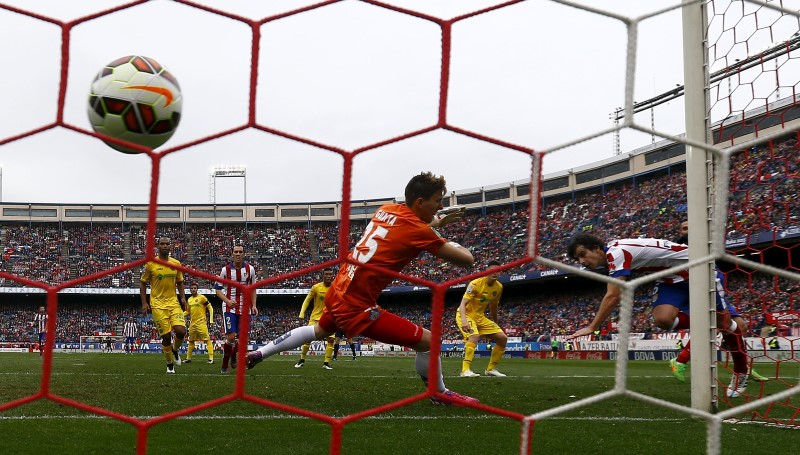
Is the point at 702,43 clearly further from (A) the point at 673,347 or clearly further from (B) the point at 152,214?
(A) the point at 673,347

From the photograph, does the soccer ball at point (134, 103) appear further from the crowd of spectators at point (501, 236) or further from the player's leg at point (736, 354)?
the player's leg at point (736, 354)

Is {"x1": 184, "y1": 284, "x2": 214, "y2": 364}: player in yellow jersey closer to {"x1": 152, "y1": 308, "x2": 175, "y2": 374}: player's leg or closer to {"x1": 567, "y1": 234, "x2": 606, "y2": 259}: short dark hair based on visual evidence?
{"x1": 152, "y1": 308, "x2": 175, "y2": 374}: player's leg

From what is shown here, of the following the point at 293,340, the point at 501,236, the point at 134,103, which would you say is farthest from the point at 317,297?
the point at 134,103

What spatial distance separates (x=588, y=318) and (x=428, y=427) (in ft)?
55.7

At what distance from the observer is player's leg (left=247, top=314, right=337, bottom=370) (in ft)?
15.0

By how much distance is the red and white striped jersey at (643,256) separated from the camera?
513 cm

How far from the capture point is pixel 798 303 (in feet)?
15.4

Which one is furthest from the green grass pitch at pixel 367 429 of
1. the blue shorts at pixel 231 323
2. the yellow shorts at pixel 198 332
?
the yellow shorts at pixel 198 332

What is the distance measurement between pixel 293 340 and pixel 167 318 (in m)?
5.15

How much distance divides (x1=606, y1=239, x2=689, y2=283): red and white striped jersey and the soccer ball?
3113 mm

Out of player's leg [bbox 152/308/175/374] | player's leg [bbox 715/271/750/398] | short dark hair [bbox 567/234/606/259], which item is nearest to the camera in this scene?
short dark hair [bbox 567/234/606/259]

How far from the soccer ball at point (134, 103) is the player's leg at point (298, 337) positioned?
1650mm

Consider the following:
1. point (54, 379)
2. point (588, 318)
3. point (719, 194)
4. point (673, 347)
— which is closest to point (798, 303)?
point (719, 194)

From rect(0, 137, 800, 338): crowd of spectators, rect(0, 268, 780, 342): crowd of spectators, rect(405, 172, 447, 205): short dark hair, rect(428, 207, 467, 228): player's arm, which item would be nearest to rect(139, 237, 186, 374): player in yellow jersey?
rect(0, 137, 800, 338): crowd of spectators
